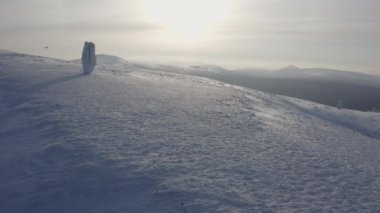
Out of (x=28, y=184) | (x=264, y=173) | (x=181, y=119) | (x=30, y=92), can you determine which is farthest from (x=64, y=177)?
(x=30, y=92)

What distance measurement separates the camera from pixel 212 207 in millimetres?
8820

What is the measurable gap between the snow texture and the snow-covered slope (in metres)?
5.08

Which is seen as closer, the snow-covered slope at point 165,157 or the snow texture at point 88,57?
the snow-covered slope at point 165,157

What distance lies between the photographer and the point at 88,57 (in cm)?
2478

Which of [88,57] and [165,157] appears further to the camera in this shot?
[88,57]

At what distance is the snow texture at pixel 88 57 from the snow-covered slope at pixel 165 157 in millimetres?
5079

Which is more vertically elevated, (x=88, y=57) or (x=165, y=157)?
(x=88, y=57)

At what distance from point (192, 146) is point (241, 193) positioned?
311cm

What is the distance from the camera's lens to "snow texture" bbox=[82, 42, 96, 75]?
24.4 meters

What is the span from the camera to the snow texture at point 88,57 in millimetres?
24406

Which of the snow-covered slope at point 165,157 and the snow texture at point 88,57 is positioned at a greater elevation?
the snow texture at point 88,57

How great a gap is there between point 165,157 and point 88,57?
14.9 m

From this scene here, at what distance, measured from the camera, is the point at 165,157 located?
11.3m

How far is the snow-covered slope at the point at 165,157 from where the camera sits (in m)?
9.25
